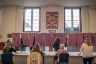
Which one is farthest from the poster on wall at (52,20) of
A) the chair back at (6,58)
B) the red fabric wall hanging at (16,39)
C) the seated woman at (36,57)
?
the seated woman at (36,57)

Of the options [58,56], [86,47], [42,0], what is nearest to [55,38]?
[42,0]

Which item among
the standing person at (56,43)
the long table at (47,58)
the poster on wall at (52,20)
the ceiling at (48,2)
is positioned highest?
the ceiling at (48,2)

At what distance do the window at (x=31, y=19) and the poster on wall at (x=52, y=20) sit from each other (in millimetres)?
786

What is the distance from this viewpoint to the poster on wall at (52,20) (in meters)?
13.4

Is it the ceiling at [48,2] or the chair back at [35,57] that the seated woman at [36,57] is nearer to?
the chair back at [35,57]

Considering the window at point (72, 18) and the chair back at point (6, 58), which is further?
the window at point (72, 18)

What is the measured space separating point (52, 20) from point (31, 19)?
58.3 inches

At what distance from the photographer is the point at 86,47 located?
8469 mm

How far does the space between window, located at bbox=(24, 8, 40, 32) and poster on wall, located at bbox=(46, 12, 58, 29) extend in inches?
30.9

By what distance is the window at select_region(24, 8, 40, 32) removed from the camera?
13914mm

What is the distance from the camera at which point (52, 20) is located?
13445mm

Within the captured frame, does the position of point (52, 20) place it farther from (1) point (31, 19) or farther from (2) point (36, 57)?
(2) point (36, 57)

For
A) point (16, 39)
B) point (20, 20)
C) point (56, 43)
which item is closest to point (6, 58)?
point (56, 43)

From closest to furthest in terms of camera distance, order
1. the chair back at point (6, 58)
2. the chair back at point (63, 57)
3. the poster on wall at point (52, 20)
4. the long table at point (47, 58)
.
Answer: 1. the chair back at point (63, 57)
2. the chair back at point (6, 58)
3. the long table at point (47, 58)
4. the poster on wall at point (52, 20)
